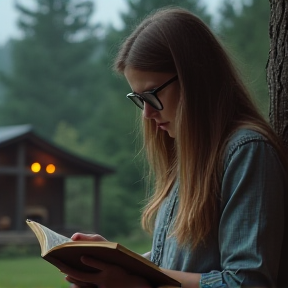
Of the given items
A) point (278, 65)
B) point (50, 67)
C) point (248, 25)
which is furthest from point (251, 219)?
point (50, 67)

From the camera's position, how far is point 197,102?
0.94 metres

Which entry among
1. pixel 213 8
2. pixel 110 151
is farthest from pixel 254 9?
pixel 110 151

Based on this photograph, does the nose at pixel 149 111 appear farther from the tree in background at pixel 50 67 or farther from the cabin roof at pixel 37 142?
the tree in background at pixel 50 67

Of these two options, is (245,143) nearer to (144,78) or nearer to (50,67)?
(144,78)

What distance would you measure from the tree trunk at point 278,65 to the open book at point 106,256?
1.32 feet

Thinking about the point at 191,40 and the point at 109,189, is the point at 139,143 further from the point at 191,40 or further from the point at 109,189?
the point at 109,189

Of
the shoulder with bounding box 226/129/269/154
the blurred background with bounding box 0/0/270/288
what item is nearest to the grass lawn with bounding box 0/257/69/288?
the blurred background with bounding box 0/0/270/288

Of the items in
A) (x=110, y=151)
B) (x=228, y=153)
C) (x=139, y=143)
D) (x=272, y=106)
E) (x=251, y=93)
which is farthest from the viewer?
(x=110, y=151)

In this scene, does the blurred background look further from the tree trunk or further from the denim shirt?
the denim shirt

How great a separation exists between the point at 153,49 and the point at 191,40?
49mm

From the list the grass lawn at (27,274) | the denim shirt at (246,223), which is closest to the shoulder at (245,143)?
the denim shirt at (246,223)

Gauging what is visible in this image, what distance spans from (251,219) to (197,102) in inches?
6.3

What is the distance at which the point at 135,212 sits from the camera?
11492 millimetres

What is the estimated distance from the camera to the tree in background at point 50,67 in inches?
494
